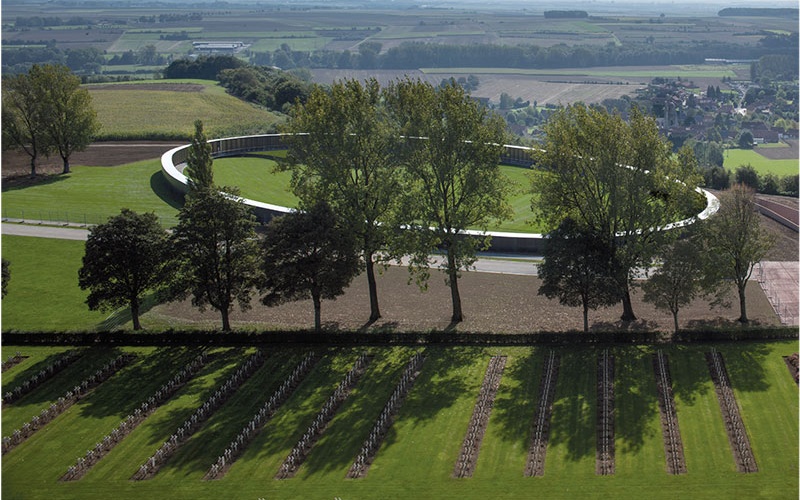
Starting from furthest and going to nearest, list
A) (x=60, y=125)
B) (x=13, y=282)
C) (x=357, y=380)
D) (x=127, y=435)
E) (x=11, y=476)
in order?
(x=60, y=125)
(x=13, y=282)
(x=357, y=380)
(x=127, y=435)
(x=11, y=476)

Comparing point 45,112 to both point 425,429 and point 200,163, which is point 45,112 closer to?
point 200,163

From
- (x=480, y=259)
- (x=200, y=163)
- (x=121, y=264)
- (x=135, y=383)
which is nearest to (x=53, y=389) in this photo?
(x=135, y=383)

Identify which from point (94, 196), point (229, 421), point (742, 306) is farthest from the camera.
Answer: point (94, 196)

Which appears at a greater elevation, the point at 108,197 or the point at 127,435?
the point at 108,197

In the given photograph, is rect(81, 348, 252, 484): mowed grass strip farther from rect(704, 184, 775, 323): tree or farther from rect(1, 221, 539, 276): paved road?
rect(704, 184, 775, 323): tree

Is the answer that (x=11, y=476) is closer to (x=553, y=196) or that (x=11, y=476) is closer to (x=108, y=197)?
(x=553, y=196)

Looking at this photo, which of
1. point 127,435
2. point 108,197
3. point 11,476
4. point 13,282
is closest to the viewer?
point 11,476

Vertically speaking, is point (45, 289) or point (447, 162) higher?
point (447, 162)

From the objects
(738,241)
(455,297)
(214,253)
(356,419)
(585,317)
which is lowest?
(356,419)

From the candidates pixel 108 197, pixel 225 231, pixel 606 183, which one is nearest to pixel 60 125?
pixel 108 197
